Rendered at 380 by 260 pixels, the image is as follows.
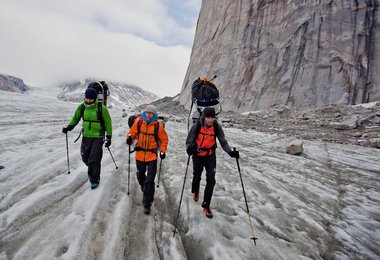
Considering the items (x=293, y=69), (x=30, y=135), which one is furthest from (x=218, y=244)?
(x=293, y=69)

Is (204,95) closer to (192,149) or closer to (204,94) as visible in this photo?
(204,94)

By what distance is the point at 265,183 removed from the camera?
648 centimetres

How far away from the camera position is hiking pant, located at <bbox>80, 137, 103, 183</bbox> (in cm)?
500

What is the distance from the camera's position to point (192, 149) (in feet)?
13.7

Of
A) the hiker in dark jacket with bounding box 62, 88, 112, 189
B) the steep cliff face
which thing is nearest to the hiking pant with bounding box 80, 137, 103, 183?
the hiker in dark jacket with bounding box 62, 88, 112, 189

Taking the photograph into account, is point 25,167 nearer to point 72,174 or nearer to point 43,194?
point 72,174

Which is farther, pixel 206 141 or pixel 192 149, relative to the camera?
pixel 206 141

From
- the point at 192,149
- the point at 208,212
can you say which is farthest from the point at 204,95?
the point at 208,212

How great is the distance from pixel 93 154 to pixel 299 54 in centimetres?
3204

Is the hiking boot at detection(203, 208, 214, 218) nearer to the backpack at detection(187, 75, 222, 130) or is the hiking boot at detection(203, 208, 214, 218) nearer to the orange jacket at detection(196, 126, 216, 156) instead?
the orange jacket at detection(196, 126, 216, 156)

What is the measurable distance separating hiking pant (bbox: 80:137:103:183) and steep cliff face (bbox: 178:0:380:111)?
27800mm

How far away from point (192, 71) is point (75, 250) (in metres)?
48.6

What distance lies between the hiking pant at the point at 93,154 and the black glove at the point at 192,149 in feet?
7.50

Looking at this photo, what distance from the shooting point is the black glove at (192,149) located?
13.6 feet
